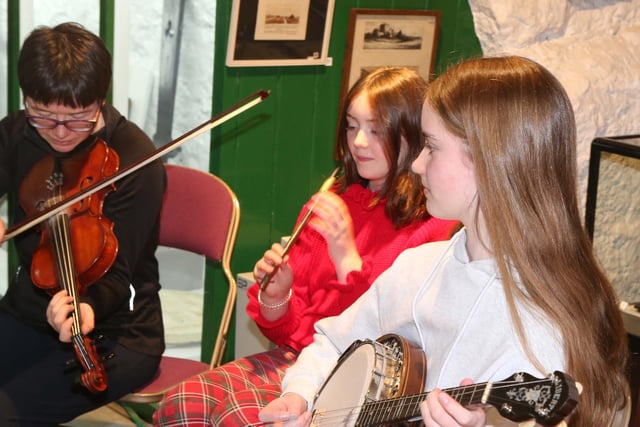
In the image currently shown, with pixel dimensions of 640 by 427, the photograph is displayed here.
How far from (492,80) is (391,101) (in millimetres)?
614

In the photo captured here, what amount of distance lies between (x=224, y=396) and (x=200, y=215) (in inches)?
22.9

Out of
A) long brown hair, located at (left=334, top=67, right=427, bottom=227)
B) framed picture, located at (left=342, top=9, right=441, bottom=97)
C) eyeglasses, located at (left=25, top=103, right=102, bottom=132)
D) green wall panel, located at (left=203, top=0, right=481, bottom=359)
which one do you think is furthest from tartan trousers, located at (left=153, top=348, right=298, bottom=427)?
framed picture, located at (left=342, top=9, right=441, bottom=97)

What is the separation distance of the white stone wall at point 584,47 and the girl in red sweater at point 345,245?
897 mm

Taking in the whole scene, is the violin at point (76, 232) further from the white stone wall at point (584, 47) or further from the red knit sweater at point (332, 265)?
the white stone wall at point (584, 47)

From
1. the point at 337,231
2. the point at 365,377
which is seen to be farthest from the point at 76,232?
the point at 365,377

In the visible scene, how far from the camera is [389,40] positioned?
2.86 metres

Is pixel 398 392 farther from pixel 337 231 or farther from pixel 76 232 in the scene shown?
pixel 76 232

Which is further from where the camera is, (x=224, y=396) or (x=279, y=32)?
(x=279, y=32)

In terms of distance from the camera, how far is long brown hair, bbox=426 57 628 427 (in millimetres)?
1312

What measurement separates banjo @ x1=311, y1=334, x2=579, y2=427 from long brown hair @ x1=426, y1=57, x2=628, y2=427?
0.17 meters

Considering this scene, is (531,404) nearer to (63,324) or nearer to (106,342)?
(63,324)

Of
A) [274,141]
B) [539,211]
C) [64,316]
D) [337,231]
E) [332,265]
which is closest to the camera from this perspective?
[539,211]

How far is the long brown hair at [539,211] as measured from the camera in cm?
131

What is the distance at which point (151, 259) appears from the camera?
2096 mm
